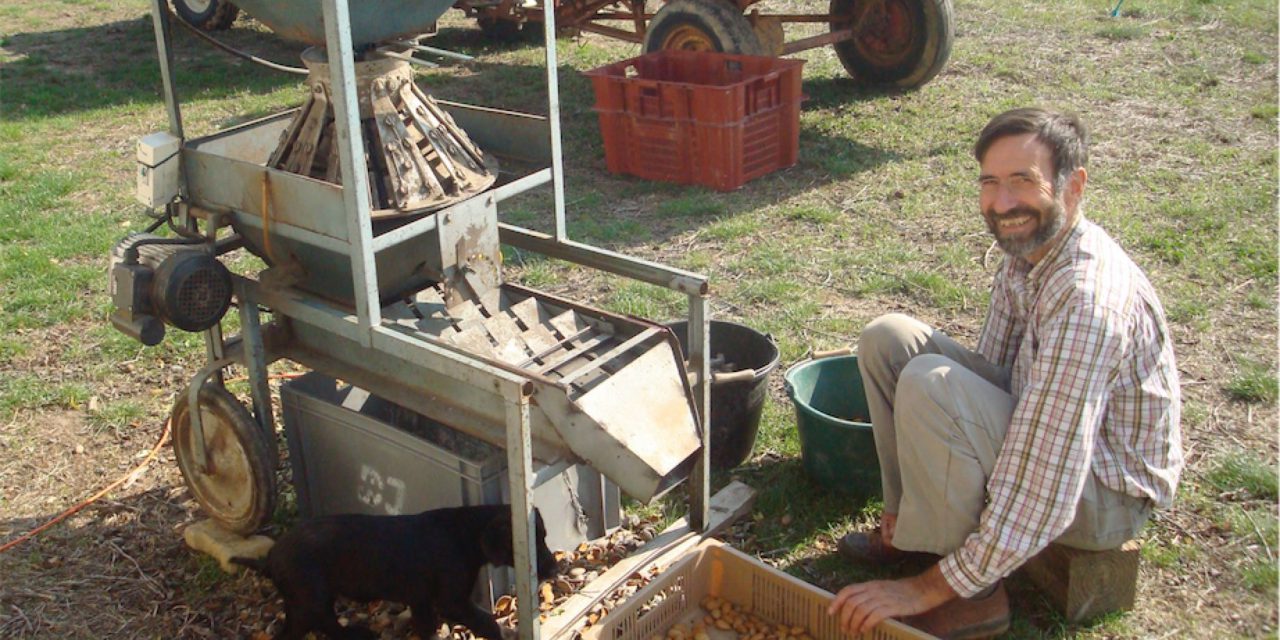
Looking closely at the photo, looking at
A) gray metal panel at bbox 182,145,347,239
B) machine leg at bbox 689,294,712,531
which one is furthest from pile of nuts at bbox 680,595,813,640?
gray metal panel at bbox 182,145,347,239

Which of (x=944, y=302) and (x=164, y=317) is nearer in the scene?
(x=164, y=317)

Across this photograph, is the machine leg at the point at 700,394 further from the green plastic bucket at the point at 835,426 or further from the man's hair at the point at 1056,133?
the man's hair at the point at 1056,133

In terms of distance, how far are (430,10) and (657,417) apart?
1.35 meters

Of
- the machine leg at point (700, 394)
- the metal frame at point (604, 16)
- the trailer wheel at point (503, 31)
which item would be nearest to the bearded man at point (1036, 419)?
the machine leg at point (700, 394)

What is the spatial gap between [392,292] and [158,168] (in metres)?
0.78

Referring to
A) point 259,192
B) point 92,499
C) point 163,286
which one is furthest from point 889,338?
point 92,499

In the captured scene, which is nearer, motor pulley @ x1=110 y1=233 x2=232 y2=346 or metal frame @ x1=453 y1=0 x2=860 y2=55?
motor pulley @ x1=110 y1=233 x2=232 y2=346

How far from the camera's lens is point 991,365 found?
137 inches

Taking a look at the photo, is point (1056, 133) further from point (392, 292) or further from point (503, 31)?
point (503, 31)

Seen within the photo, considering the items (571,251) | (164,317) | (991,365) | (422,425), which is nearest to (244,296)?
(164,317)

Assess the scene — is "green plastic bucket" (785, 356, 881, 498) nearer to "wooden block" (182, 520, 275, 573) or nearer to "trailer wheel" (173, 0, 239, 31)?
"wooden block" (182, 520, 275, 573)

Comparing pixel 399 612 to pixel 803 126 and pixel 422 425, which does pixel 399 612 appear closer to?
pixel 422 425

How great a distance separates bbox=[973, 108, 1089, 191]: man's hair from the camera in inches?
115

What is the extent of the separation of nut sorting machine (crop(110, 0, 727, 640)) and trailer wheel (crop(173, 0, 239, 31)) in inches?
375
